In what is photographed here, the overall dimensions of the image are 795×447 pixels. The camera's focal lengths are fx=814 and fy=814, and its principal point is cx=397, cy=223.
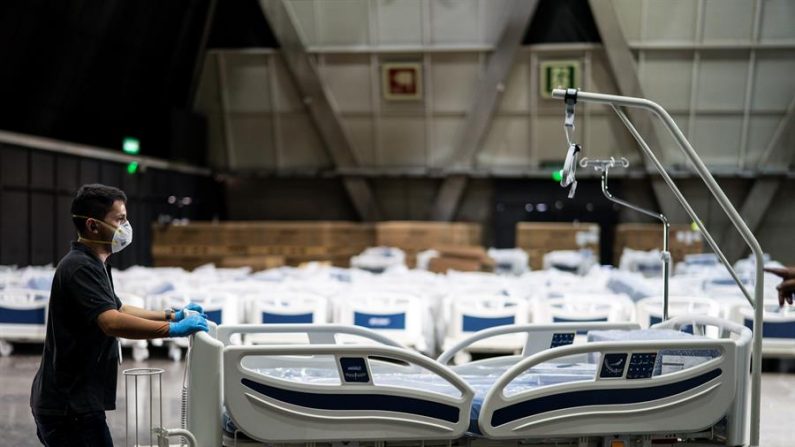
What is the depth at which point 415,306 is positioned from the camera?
9078 millimetres

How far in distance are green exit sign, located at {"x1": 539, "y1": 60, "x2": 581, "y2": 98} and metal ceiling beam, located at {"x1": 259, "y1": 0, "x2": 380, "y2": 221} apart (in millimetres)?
5873

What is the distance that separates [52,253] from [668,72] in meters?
15.8

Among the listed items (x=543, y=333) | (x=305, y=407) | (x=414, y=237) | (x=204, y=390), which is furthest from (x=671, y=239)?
(x=204, y=390)

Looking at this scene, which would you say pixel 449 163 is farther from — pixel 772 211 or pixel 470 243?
pixel 772 211

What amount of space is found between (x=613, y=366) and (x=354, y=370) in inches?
48.8

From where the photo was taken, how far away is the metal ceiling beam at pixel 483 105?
→ 845 inches

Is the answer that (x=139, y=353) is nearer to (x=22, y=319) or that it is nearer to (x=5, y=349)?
(x=22, y=319)

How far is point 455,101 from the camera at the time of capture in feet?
75.7

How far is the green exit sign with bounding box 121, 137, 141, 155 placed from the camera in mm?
19500

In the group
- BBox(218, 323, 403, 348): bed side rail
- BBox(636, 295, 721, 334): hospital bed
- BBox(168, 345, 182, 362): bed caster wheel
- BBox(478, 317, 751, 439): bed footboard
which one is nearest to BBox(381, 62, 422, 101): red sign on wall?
BBox(168, 345, 182, 362): bed caster wheel

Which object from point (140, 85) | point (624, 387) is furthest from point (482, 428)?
point (140, 85)

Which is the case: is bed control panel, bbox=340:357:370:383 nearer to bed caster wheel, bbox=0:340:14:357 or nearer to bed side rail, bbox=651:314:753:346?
bed side rail, bbox=651:314:753:346

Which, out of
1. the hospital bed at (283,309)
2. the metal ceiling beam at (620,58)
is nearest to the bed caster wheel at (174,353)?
the hospital bed at (283,309)

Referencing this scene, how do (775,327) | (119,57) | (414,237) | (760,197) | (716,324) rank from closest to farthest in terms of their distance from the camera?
(716,324) → (775,327) → (119,57) → (414,237) → (760,197)
